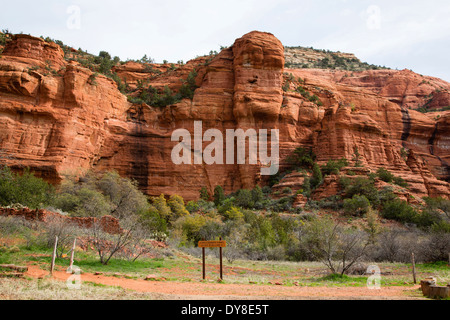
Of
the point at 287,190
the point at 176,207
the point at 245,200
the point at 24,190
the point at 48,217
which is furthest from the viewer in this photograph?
the point at 287,190

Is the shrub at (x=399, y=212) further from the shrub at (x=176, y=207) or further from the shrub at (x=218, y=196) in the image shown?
the shrub at (x=176, y=207)

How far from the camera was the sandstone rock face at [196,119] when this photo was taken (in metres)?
32.2

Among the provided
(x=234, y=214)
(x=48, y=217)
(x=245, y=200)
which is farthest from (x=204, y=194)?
(x=48, y=217)

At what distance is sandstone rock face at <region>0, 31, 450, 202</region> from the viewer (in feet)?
105

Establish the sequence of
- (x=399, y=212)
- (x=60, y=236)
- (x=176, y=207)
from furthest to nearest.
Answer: (x=176, y=207), (x=399, y=212), (x=60, y=236)

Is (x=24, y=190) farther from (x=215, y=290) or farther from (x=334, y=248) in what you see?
(x=334, y=248)

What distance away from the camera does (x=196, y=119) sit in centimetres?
4241

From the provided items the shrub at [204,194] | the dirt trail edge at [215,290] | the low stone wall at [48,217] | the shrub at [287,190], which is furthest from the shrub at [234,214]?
the dirt trail edge at [215,290]

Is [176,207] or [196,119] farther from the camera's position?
[196,119]

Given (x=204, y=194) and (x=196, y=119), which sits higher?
(x=196, y=119)

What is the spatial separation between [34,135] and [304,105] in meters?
32.0
